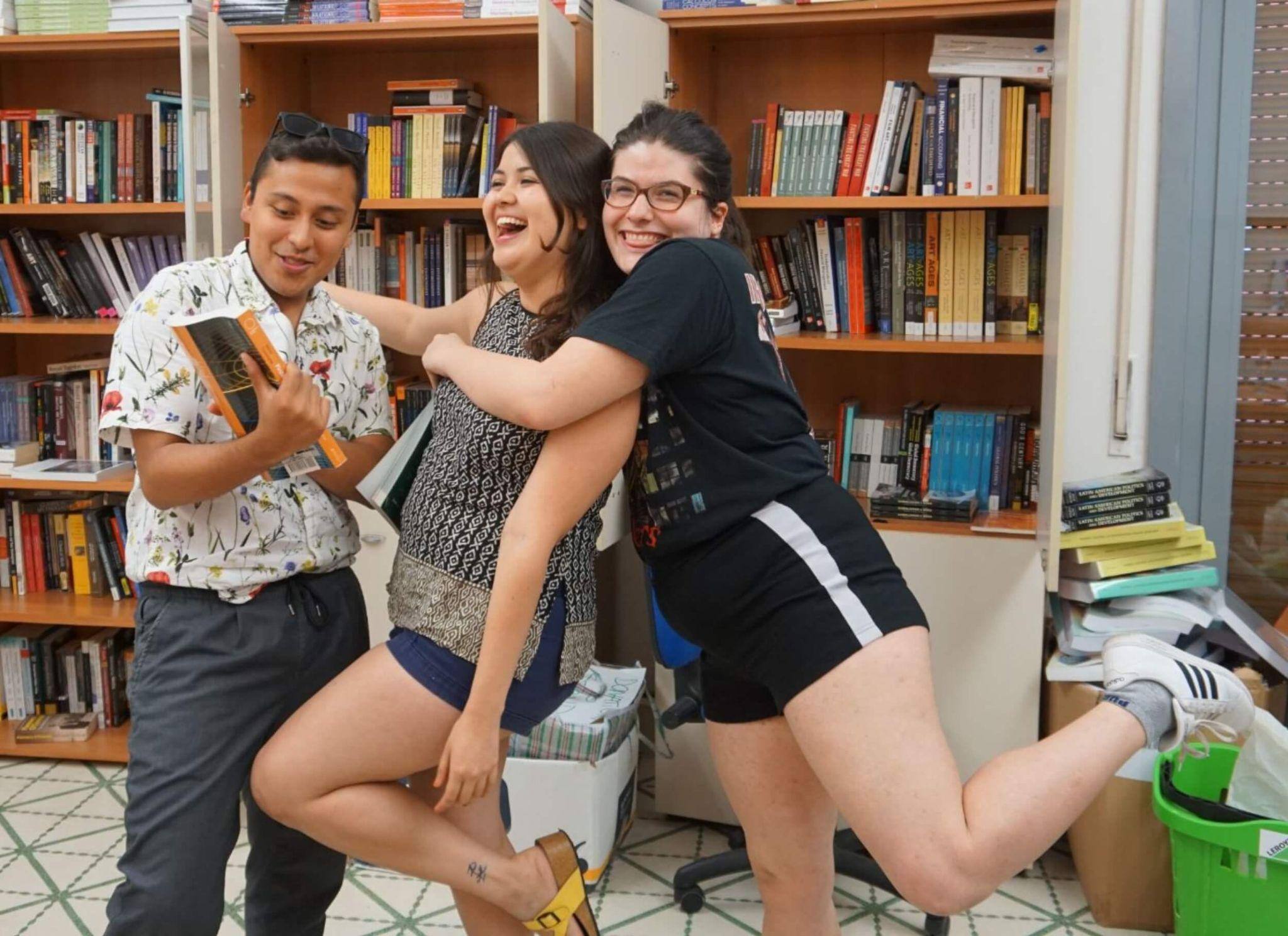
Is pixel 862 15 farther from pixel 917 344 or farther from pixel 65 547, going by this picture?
pixel 65 547

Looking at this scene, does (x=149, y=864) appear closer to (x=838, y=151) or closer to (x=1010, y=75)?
(x=838, y=151)

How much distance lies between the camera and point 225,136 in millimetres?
2848

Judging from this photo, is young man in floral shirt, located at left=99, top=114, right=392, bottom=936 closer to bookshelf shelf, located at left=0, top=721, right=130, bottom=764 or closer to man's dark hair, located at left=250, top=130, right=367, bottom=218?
man's dark hair, located at left=250, top=130, right=367, bottom=218

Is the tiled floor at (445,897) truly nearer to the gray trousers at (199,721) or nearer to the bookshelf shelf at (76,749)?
the bookshelf shelf at (76,749)

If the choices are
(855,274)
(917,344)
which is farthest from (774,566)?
(855,274)

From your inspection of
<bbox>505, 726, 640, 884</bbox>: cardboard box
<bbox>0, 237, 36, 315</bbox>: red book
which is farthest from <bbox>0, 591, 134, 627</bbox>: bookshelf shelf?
<bbox>505, 726, 640, 884</bbox>: cardboard box

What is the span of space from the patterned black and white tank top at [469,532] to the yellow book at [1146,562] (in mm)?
1495

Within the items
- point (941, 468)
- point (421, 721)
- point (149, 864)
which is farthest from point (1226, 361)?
point (149, 864)

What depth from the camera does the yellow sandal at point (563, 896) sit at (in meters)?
1.75

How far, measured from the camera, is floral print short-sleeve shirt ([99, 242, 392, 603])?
154cm

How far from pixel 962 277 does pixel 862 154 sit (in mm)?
385

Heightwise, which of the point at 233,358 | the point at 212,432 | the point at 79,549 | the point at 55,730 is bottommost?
the point at 55,730

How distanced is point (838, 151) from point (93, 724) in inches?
100

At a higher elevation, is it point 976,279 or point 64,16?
point 64,16
